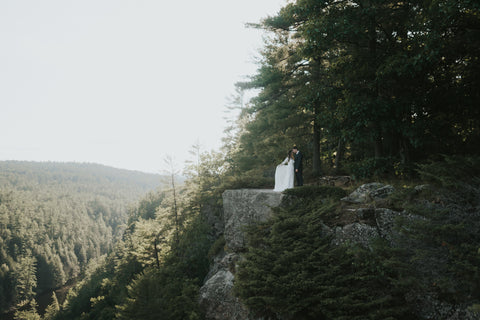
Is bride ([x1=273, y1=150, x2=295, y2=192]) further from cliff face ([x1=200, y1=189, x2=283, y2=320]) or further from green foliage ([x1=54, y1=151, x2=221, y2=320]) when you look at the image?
green foliage ([x1=54, y1=151, x2=221, y2=320])

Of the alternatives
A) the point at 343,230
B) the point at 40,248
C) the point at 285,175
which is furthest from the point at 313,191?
the point at 40,248

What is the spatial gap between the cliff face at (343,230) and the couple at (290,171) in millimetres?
1384

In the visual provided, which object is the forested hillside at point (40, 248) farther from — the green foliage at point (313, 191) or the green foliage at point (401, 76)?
the green foliage at point (401, 76)

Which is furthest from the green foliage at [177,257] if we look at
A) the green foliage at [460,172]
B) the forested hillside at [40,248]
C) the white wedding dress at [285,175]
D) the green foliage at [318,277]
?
the forested hillside at [40,248]

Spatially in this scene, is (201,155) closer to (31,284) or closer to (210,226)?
(210,226)

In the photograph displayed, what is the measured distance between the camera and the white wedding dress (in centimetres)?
1034

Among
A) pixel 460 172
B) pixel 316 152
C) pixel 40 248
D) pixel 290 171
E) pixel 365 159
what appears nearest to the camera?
pixel 460 172

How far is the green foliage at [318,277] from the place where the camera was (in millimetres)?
4789

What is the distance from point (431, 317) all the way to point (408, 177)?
190 inches

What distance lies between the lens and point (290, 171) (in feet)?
34.0

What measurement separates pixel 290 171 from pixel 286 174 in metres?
0.26

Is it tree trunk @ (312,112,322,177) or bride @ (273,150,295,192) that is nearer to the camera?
bride @ (273,150,295,192)

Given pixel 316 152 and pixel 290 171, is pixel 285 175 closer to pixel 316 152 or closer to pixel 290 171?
pixel 290 171

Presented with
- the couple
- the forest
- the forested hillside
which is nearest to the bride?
the couple
